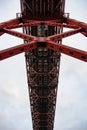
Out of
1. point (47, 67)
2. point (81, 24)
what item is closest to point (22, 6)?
point (81, 24)

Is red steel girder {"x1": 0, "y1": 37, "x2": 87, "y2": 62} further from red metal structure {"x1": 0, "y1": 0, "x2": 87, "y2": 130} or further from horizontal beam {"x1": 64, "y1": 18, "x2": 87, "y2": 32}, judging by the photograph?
horizontal beam {"x1": 64, "y1": 18, "x2": 87, "y2": 32}

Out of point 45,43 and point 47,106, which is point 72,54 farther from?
point 47,106

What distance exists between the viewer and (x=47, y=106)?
117ft

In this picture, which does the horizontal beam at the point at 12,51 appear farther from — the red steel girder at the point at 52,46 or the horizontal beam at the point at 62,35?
the horizontal beam at the point at 62,35

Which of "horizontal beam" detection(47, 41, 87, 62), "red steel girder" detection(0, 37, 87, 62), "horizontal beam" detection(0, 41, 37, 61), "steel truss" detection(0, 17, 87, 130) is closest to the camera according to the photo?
"horizontal beam" detection(47, 41, 87, 62)

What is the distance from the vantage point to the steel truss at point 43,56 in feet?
41.4

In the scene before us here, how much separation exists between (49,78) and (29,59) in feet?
12.3

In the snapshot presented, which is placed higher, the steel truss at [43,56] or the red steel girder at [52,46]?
the red steel girder at [52,46]

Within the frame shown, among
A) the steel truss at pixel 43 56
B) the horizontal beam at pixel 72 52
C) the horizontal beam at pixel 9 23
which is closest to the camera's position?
the horizontal beam at pixel 72 52

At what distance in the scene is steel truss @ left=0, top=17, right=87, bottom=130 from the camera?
41.4ft

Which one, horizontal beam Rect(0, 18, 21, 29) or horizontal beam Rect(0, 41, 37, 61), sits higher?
horizontal beam Rect(0, 41, 37, 61)

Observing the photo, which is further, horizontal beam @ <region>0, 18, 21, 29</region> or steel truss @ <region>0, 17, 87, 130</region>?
horizontal beam @ <region>0, 18, 21, 29</region>

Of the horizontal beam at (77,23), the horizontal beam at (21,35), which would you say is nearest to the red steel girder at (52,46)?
the horizontal beam at (21,35)

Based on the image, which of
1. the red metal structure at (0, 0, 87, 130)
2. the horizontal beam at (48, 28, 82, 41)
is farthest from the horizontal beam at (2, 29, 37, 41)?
the horizontal beam at (48, 28, 82, 41)
